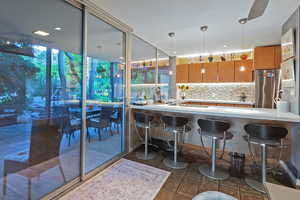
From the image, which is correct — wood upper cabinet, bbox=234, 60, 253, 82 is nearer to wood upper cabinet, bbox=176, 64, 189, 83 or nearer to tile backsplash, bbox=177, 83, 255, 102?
tile backsplash, bbox=177, 83, 255, 102

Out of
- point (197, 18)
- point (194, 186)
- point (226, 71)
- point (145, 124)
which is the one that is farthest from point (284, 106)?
point (226, 71)

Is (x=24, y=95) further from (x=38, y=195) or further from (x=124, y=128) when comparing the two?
(x=124, y=128)

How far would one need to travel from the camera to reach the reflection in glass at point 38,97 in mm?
Answer: 1484

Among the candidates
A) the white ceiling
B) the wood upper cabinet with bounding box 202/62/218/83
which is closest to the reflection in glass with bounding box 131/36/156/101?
the white ceiling

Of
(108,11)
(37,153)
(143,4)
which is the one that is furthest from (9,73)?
(143,4)

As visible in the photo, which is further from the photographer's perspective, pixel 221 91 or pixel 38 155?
pixel 221 91

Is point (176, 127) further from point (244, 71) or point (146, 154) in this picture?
point (244, 71)

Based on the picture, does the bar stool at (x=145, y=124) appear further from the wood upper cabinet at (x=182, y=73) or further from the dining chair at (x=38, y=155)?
the wood upper cabinet at (x=182, y=73)

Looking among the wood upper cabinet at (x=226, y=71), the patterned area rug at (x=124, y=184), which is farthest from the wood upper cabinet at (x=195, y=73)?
the patterned area rug at (x=124, y=184)

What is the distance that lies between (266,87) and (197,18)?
3.35 metres

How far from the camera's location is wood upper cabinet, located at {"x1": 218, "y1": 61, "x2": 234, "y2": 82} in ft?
17.1

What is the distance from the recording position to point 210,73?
18.1 ft

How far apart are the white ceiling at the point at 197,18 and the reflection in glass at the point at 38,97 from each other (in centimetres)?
87

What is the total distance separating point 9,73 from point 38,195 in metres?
1.46
